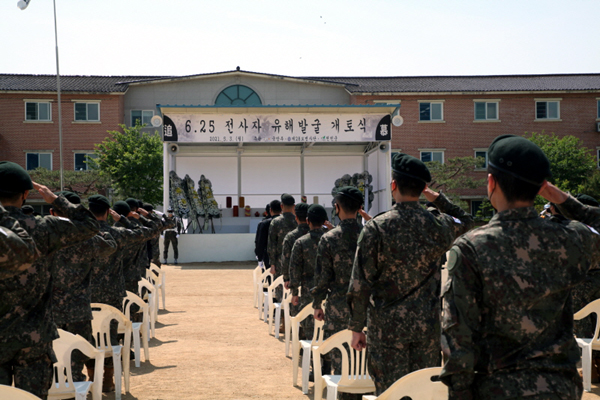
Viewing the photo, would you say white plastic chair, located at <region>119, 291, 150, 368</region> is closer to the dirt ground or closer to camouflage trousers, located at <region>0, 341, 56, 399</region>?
the dirt ground

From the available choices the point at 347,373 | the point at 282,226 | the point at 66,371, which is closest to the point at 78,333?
the point at 66,371

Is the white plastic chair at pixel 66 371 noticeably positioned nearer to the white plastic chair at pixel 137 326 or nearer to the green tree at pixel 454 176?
the white plastic chair at pixel 137 326

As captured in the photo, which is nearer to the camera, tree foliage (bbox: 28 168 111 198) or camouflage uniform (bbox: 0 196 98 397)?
camouflage uniform (bbox: 0 196 98 397)

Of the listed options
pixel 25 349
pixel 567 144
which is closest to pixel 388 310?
pixel 25 349

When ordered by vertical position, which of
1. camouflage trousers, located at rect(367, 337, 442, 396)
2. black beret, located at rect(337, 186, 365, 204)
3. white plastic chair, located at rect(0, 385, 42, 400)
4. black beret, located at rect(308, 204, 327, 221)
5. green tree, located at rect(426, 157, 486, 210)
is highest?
green tree, located at rect(426, 157, 486, 210)

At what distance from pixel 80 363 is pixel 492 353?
4243mm

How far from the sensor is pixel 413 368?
3.88 m

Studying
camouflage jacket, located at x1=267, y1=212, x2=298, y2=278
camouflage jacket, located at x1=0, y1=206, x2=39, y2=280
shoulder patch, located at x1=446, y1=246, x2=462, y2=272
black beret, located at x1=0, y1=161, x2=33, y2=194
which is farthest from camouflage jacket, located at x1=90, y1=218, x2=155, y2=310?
shoulder patch, located at x1=446, y1=246, x2=462, y2=272

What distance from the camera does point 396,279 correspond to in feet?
12.9

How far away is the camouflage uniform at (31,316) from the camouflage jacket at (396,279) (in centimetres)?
182

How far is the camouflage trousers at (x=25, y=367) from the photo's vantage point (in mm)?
3709

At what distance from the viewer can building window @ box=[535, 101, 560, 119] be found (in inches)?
1571

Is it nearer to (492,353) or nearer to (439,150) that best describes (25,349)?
(492,353)

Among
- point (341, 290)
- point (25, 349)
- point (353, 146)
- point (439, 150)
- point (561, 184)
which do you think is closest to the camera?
point (25, 349)
